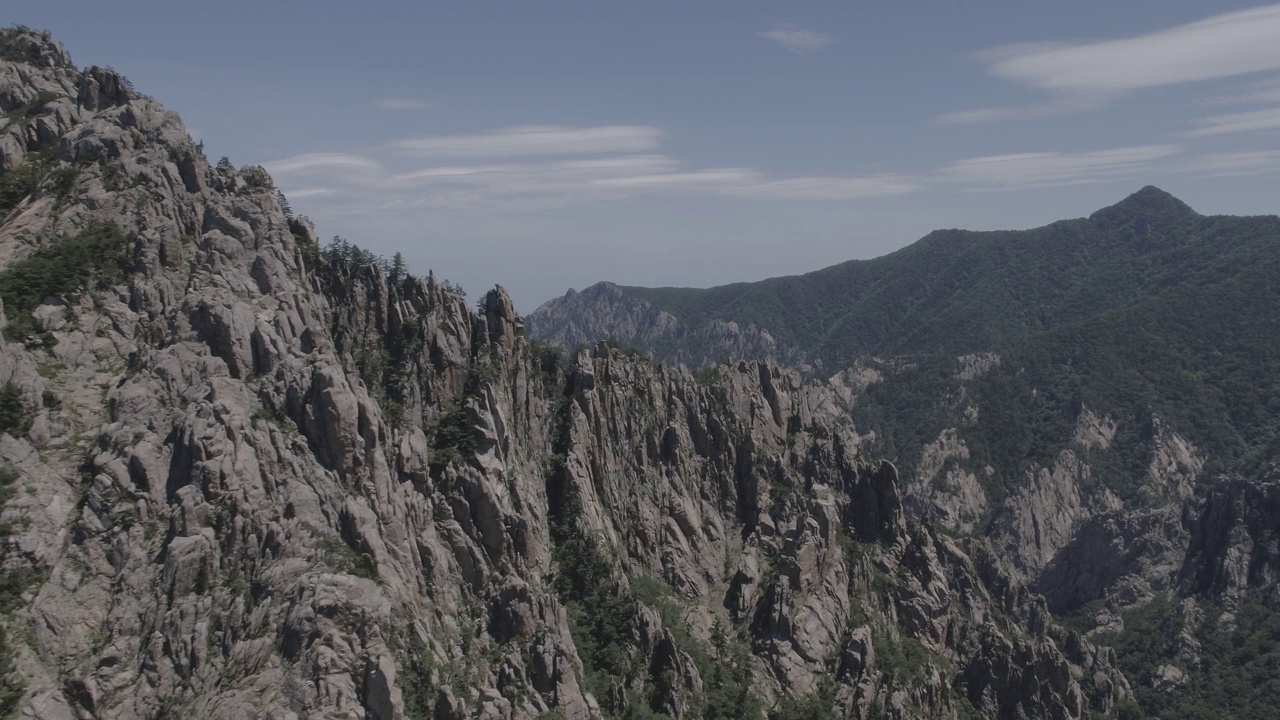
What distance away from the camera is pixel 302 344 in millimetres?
85875

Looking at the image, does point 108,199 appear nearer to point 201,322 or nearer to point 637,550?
point 201,322

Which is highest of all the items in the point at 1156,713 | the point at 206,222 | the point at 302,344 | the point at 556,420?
the point at 206,222

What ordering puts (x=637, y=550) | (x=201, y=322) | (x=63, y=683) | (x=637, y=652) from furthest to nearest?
(x=637, y=550) < (x=637, y=652) < (x=201, y=322) < (x=63, y=683)

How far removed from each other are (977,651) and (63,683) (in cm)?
10384

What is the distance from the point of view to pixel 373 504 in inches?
3155

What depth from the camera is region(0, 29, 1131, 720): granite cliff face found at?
217 feet

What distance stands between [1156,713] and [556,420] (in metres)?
121

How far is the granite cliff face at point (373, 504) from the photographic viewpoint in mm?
66062

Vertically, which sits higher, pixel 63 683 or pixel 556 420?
pixel 556 420

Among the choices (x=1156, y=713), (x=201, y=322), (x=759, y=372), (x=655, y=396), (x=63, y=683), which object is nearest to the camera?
(x=63, y=683)

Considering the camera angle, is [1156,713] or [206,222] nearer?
[206,222]

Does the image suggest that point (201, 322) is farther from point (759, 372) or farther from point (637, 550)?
point (759, 372)

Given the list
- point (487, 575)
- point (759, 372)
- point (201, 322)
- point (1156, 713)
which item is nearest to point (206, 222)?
point (201, 322)

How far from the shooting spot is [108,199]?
86.8m
